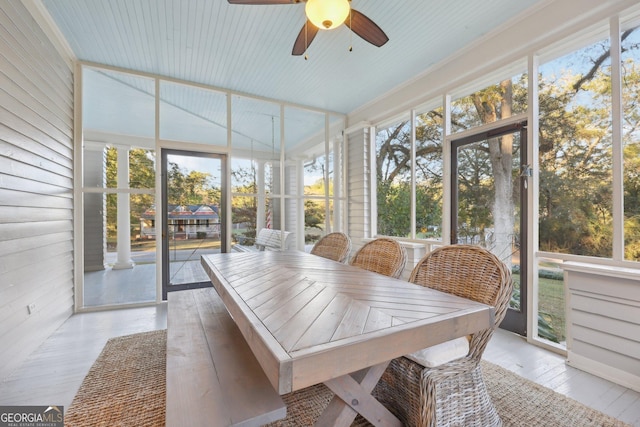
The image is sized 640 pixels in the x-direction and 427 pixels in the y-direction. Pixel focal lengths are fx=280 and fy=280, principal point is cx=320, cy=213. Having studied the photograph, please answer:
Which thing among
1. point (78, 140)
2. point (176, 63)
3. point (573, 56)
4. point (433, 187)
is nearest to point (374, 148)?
point (433, 187)

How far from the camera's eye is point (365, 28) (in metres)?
2.37

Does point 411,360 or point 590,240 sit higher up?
point 590,240

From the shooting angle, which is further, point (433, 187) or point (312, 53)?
point (433, 187)

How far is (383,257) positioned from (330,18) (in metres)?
1.90

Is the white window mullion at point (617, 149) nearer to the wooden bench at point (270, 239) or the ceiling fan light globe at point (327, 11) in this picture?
the ceiling fan light globe at point (327, 11)

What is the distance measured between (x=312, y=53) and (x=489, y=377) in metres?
3.85

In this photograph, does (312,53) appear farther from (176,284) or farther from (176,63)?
(176,284)

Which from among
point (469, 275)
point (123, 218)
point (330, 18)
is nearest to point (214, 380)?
point (469, 275)

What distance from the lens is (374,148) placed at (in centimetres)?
527

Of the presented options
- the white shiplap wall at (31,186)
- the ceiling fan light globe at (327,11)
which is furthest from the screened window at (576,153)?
the white shiplap wall at (31,186)

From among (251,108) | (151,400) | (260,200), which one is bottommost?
(151,400)

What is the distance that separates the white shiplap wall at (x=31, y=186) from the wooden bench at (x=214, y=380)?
1433mm

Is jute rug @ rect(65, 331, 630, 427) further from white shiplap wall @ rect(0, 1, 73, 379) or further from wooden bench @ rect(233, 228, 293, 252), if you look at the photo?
wooden bench @ rect(233, 228, 293, 252)

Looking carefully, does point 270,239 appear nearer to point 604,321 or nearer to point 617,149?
point 604,321
